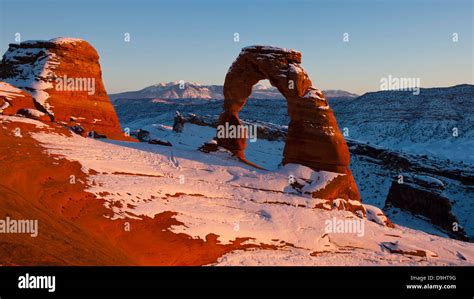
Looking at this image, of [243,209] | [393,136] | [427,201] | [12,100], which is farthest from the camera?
[393,136]

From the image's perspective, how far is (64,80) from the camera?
2945cm

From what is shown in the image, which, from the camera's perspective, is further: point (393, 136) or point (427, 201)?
point (393, 136)

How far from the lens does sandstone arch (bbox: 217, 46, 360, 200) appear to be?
20625 millimetres

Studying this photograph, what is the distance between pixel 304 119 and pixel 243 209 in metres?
8.21

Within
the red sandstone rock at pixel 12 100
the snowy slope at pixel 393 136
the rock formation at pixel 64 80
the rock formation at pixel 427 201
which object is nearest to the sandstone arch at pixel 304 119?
the rock formation at pixel 427 201

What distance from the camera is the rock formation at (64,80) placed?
27875 mm

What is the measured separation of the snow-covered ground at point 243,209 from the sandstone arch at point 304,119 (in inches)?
55.0

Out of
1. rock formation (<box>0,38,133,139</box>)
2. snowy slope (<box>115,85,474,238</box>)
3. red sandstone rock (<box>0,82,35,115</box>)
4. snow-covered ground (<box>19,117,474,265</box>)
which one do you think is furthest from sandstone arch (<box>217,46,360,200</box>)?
rock formation (<box>0,38,133,139</box>)

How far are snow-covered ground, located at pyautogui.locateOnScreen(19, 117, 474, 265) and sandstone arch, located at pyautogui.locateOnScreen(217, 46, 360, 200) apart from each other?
1.40m

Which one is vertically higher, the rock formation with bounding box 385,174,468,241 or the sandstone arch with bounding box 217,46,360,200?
the sandstone arch with bounding box 217,46,360,200

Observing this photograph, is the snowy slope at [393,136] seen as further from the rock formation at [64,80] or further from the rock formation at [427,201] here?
the rock formation at [64,80]

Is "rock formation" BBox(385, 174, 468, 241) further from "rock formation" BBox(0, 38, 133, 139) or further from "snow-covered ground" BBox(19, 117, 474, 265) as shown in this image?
"rock formation" BBox(0, 38, 133, 139)

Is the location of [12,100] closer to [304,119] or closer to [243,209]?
[243,209]

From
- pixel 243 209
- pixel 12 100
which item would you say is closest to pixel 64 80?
pixel 12 100
